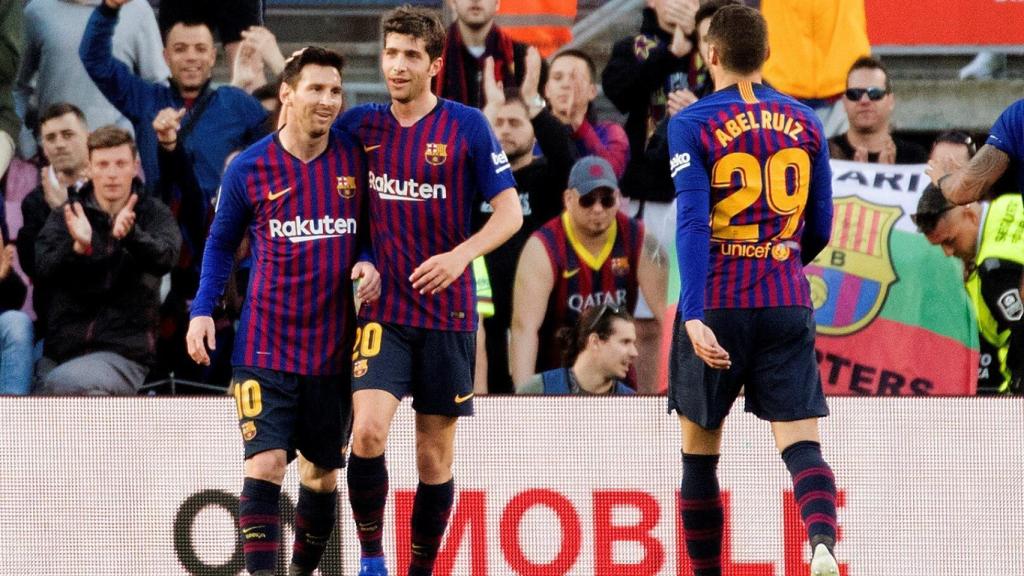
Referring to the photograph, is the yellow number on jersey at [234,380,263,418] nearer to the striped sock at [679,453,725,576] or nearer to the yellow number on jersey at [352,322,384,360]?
the yellow number on jersey at [352,322,384,360]

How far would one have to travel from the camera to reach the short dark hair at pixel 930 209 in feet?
24.8

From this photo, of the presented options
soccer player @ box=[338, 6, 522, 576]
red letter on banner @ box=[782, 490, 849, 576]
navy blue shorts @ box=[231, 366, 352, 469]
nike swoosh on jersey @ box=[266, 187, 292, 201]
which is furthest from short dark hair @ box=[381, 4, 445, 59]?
red letter on banner @ box=[782, 490, 849, 576]

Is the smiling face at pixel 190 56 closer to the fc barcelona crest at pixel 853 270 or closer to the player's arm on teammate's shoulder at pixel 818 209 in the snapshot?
the fc barcelona crest at pixel 853 270

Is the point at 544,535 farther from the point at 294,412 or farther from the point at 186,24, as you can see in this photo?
the point at 186,24

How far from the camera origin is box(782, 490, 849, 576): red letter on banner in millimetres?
6871

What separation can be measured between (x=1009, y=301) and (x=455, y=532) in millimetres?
3015

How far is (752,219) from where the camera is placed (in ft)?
17.6

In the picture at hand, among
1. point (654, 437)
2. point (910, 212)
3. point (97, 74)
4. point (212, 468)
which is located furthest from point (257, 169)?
point (910, 212)

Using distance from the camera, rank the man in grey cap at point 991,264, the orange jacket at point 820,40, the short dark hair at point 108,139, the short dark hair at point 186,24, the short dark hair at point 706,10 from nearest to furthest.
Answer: the man in grey cap at point 991,264
the short dark hair at point 108,139
the short dark hair at point 706,10
the orange jacket at point 820,40
the short dark hair at point 186,24

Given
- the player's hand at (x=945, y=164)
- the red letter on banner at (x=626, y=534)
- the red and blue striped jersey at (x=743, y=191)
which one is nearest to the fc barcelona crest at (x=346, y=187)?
the red and blue striped jersey at (x=743, y=191)

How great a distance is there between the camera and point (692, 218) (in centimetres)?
522

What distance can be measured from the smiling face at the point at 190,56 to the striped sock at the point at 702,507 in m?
4.00

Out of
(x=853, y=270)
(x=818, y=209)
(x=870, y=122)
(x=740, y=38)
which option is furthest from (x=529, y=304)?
(x=740, y=38)

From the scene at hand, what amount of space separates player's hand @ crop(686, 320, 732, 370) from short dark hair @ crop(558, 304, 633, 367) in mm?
2292
